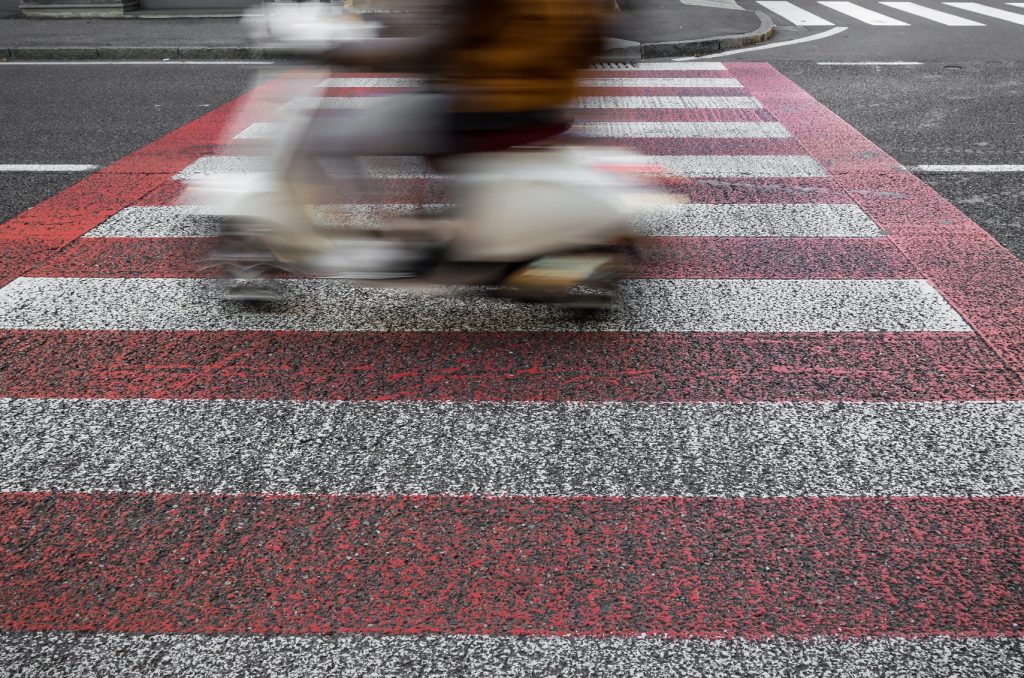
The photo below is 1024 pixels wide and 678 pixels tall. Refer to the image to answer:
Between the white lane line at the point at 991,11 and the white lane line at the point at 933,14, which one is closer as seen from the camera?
the white lane line at the point at 933,14

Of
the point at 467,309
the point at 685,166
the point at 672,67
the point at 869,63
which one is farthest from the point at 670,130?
the point at 869,63

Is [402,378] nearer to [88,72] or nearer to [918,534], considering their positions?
[918,534]

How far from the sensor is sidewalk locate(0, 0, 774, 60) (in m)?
10.2

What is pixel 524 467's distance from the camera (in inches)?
106

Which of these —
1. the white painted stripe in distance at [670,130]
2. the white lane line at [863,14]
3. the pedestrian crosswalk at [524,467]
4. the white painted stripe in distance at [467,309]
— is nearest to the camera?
the pedestrian crosswalk at [524,467]

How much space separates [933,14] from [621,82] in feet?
26.4

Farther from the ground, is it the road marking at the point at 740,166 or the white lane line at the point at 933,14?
the white lane line at the point at 933,14

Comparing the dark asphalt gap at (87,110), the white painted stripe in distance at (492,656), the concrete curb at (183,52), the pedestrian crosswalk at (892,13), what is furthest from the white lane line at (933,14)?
the white painted stripe in distance at (492,656)

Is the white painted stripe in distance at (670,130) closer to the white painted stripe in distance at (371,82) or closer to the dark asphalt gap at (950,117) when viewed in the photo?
the dark asphalt gap at (950,117)

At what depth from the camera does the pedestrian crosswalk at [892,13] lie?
12930 millimetres

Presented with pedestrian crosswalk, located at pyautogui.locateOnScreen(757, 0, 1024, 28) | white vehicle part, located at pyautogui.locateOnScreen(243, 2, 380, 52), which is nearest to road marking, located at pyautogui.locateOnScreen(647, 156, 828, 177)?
white vehicle part, located at pyautogui.locateOnScreen(243, 2, 380, 52)

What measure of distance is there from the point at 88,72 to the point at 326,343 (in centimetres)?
745

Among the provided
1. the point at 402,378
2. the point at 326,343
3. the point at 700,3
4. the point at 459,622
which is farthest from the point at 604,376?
the point at 700,3

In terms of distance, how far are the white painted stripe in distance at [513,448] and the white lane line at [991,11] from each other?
12.3 meters
